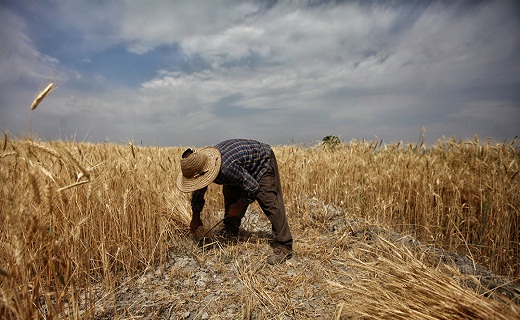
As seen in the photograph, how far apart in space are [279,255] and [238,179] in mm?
1002

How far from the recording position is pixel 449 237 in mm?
3859

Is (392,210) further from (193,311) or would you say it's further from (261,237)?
(193,311)

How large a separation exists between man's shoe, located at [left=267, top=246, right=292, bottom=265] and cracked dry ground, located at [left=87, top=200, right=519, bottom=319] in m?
0.07

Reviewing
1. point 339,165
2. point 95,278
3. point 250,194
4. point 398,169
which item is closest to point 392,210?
point 398,169

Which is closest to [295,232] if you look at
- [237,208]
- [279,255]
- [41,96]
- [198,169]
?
[279,255]

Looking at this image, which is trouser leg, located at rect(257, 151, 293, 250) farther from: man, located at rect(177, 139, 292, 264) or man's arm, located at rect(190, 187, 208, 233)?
man's arm, located at rect(190, 187, 208, 233)

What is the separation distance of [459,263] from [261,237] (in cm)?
235

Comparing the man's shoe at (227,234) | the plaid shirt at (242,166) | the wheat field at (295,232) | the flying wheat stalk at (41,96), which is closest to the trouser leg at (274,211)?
the plaid shirt at (242,166)

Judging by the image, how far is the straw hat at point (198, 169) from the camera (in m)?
2.57

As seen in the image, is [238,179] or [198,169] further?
[238,179]

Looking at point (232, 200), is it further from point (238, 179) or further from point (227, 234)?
point (238, 179)

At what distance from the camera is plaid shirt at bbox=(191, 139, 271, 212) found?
2785 millimetres

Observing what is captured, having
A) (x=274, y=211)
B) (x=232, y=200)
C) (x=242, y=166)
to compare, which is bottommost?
(x=274, y=211)

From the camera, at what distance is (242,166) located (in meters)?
3.01
